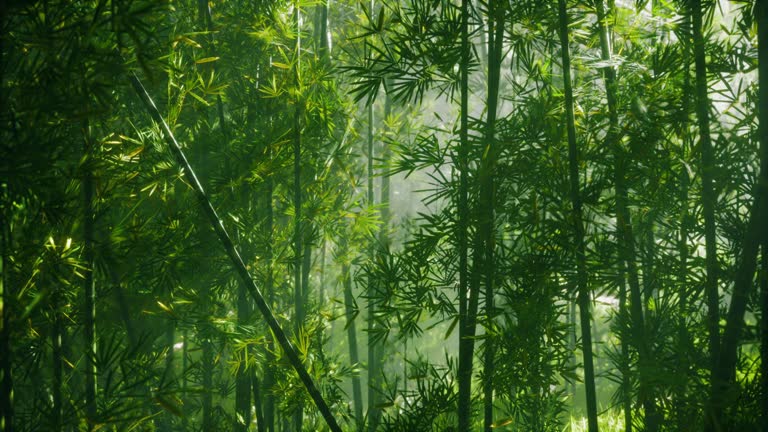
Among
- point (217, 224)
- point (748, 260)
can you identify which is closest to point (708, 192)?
point (748, 260)

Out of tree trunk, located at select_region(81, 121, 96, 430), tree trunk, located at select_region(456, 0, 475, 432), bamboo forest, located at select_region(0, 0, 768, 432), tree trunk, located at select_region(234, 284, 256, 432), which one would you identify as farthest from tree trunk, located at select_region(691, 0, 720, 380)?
tree trunk, located at select_region(234, 284, 256, 432)

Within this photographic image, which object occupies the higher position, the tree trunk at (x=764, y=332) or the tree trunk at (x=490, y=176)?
the tree trunk at (x=490, y=176)

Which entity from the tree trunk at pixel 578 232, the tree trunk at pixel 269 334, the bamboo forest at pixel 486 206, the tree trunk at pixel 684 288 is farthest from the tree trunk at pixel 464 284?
the tree trunk at pixel 269 334

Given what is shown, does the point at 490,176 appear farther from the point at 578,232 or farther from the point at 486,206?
the point at 578,232

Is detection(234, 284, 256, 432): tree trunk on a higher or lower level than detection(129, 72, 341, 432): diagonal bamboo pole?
lower

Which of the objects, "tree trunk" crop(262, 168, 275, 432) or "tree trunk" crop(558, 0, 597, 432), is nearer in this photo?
"tree trunk" crop(558, 0, 597, 432)

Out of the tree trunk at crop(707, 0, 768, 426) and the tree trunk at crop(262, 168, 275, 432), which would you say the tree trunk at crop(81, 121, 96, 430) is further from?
the tree trunk at crop(707, 0, 768, 426)

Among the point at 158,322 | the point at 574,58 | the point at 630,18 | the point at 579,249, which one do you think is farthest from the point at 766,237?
the point at 158,322

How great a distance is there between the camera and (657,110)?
2.05 meters

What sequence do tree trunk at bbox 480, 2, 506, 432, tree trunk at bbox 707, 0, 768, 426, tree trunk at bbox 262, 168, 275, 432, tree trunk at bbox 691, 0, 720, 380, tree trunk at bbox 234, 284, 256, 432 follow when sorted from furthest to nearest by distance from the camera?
tree trunk at bbox 234, 284, 256, 432, tree trunk at bbox 262, 168, 275, 432, tree trunk at bbox 480, 2, 506, 432, tree trunk at bbox 691, 0, 720, 380, tree trunk at bbox 707, 0, 768, 426

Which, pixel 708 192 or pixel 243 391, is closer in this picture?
pixel 708 192

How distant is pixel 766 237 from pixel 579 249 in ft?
1.71

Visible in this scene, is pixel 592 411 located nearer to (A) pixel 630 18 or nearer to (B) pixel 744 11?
(B) pixel 744 11

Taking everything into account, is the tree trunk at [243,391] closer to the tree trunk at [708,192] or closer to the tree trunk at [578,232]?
the tree trunk at [578,232]
